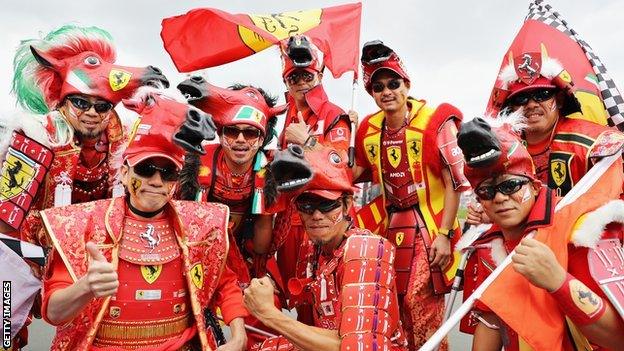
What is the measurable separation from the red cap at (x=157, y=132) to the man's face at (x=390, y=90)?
1730mm

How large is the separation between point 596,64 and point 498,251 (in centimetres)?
198

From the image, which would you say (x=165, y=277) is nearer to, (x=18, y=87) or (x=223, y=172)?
(x=223, y=172)

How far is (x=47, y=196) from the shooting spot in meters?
3.86

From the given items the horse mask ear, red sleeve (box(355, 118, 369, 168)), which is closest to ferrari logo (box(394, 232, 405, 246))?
red sleeve (box(355, 118, 369, 168))

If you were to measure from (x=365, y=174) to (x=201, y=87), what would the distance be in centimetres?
141

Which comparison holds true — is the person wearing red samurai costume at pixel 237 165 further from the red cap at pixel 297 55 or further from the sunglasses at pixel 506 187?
the sunglasses at pixel 506 187

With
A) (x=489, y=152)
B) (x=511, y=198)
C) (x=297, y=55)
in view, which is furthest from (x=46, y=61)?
(x=511, y=198)

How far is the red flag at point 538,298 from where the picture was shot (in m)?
2.55

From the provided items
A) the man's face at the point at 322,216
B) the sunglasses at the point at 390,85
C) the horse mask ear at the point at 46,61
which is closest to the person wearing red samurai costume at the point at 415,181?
the sunglasses at the point at 390,85

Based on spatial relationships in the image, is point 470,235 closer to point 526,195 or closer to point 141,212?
point 526,195

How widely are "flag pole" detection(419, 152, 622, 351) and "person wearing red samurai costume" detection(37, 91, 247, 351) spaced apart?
978mm

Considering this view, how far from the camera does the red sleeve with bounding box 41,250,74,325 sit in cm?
271

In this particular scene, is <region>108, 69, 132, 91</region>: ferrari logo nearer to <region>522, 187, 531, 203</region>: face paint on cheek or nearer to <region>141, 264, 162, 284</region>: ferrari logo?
<region>141, 264, 162, 284</region>: ferrari logo

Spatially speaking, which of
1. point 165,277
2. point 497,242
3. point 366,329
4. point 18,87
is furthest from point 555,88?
point 18,87
